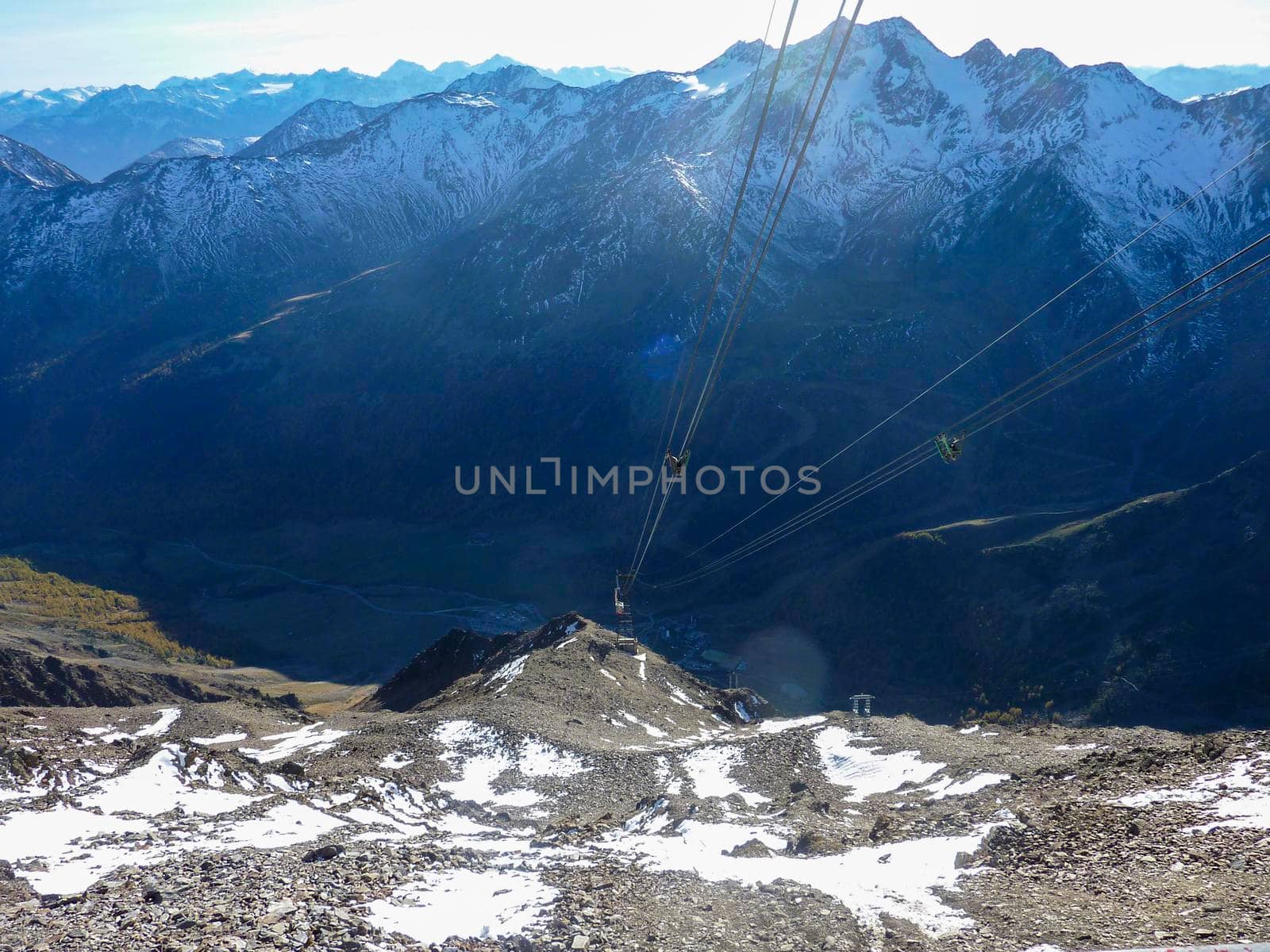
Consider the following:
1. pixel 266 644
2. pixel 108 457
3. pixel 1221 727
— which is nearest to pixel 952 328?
pixel 1221 727

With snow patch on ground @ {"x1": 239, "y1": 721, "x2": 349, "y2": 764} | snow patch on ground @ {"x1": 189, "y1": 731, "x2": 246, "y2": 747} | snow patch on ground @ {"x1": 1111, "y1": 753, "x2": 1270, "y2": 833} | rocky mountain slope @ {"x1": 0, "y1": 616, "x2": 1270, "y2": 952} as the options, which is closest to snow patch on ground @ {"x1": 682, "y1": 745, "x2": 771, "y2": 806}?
rocky mountain slope @ {"x1": 0, "y1": 616, "x2": 1270, "y2": 952}

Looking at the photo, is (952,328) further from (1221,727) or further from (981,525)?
(1221,727)

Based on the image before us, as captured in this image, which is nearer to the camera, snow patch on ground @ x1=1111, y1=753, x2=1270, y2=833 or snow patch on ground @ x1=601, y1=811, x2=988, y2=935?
snow patch on ground @ x1=601, y1=811, x2=988, y2=935

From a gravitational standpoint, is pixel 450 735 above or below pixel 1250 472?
below

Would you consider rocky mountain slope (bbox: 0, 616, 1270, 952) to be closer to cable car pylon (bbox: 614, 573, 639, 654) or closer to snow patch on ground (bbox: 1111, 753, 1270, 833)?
snow patch on ground (bbox: 1111, 753, 1270, 833)

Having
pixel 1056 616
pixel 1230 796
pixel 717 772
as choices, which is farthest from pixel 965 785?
pixel 1056 616

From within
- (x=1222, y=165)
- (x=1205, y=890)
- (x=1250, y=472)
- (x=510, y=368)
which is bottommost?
(x=1205, y=890)

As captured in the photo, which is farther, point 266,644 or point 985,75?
point 985,75

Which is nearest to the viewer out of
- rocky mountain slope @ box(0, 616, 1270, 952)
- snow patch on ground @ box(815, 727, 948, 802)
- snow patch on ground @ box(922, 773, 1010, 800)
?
rocky mountain slope @ box(0, 616, 1270, 952)
